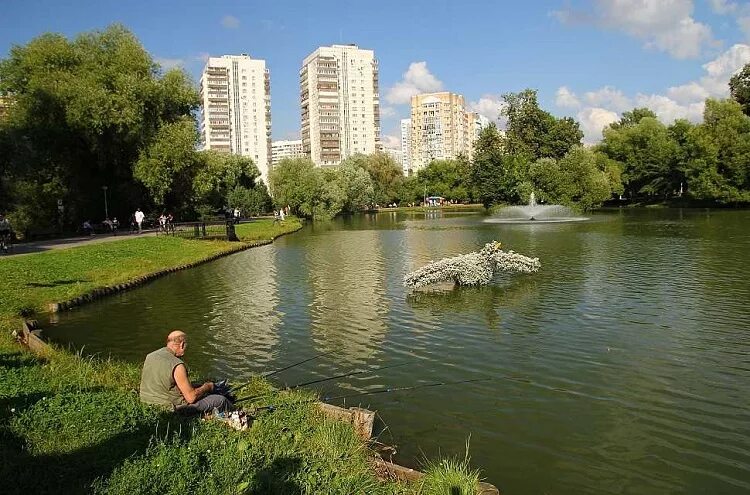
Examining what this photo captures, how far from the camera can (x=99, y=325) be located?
17.5 m

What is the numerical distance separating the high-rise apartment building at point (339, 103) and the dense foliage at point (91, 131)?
112m

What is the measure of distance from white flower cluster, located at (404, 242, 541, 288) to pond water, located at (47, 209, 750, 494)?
21.1 inches

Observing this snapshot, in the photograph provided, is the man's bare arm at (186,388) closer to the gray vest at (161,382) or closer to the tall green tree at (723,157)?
the gray vest at (161,382)

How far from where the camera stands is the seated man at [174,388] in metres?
8.13

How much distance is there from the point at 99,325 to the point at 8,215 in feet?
85.8

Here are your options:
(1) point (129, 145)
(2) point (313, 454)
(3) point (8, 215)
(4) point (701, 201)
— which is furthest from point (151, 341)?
(4) point (701, 201)

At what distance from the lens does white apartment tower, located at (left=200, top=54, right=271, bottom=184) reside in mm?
158375

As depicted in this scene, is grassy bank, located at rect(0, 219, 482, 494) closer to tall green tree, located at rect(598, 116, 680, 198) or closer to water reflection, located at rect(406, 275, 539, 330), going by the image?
water reflection, located at rect(406, 275, 539, 330)

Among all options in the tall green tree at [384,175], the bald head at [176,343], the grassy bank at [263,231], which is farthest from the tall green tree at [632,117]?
the bald head at [176,343]

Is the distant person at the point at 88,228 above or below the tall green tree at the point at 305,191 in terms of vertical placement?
below

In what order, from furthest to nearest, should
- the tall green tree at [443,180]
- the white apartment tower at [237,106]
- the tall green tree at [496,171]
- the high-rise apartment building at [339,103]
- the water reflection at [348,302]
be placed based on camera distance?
the high-rise apartment building at [339,103] → the white apartment tower at [237,106] → the tall green tree at [443,180] → the tall green tree at [496,171] → the water reflection at [348,302]

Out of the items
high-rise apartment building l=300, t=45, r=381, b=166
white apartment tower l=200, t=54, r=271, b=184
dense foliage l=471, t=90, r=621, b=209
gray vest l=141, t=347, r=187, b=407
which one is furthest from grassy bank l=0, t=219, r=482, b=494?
high-rise apartment building l=300, t=45, r=381, b=166

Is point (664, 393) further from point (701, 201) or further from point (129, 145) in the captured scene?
point (701, 201)

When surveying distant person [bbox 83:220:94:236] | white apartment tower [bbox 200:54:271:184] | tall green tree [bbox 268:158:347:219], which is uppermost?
white apartment tower [bbox 200:54:271:184]
